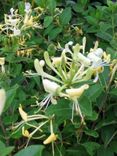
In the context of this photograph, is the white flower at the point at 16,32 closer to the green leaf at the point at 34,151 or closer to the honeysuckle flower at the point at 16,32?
the honeysuckle flower at the point at 16,32

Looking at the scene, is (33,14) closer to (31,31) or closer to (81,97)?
(31,31)

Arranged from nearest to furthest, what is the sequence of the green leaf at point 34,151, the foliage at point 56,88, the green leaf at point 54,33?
the green leaf at point 34,151, the foliage at point 56,88, the green leaf at point 54,33

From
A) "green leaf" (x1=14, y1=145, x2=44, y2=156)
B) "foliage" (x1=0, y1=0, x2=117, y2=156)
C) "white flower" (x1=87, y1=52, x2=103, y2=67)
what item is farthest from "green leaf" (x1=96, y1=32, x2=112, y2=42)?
"green leaf" (x1=14, y1=145, x2=44, y2=156)

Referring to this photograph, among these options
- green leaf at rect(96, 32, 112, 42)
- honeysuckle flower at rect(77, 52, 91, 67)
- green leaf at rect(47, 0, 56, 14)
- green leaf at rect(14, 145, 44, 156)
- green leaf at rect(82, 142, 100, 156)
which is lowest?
green leaf at rect(82, 142, 100, 156)

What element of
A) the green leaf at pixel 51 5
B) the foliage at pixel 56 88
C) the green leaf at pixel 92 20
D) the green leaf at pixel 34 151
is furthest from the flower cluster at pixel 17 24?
the green leaf at pixel 34 151

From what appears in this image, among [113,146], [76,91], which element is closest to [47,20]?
[113,146]

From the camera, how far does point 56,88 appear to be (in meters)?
1.19

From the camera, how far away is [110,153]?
1.54 m

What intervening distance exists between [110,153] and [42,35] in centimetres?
75

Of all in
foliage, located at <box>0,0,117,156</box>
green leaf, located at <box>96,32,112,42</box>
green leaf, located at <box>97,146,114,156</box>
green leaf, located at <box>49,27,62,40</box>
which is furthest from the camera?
green leaf, located at <box>49,27,62,40</box>

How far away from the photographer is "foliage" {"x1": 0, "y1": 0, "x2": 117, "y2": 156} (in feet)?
4.15

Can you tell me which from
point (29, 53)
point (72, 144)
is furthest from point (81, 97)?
point (29, 53)

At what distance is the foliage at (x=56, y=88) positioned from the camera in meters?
1.27

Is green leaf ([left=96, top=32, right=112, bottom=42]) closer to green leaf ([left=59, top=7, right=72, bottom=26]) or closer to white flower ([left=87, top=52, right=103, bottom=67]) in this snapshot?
green leaf ([left=59, top=7, right=72, bottom=26])
